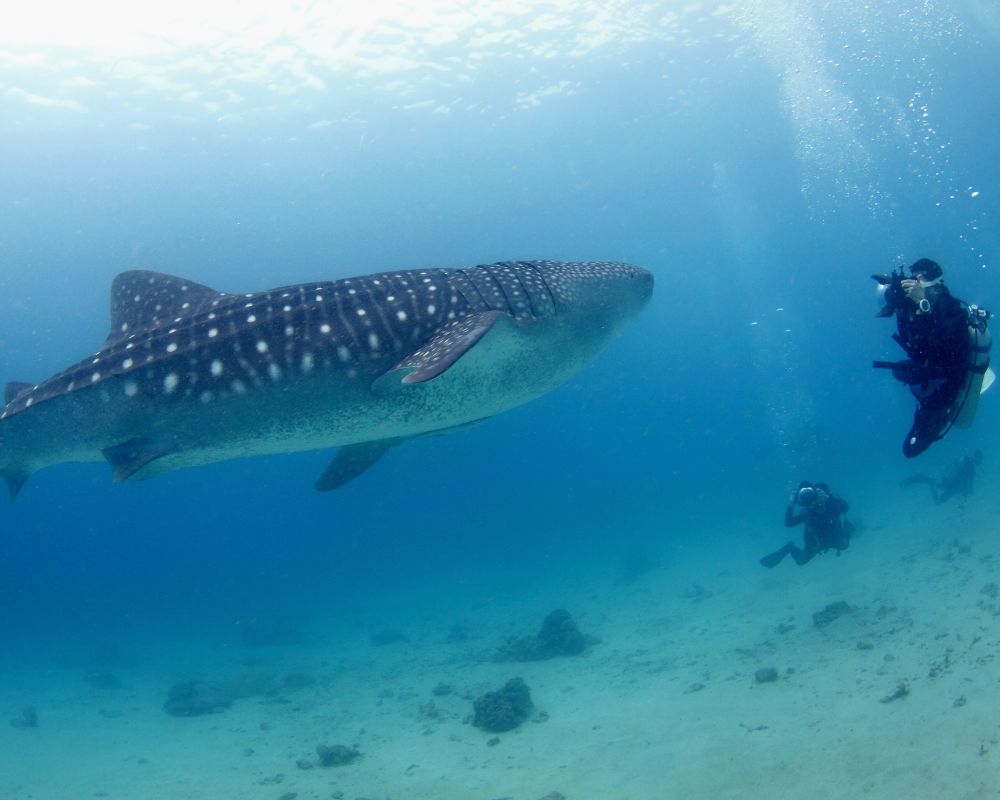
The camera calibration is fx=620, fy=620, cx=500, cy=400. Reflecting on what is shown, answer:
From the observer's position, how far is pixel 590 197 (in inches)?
2800

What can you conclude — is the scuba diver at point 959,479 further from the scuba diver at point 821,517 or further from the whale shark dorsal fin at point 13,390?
the whale shark dorsal fin at point 13,390

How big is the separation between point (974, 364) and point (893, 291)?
1.02 m

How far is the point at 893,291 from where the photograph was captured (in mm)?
6238

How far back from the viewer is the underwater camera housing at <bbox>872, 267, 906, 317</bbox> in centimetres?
620

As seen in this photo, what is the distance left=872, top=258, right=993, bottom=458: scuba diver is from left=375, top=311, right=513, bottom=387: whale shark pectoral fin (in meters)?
3.82

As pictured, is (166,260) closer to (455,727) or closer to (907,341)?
(455,727)

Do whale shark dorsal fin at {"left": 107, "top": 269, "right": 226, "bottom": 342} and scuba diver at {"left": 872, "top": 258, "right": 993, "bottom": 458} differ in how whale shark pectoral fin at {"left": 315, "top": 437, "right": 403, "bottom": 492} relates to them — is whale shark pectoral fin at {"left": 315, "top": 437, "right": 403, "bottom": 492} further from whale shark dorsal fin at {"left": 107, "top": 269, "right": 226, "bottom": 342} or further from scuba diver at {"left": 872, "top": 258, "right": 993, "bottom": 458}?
scuba diver at {"left": 872, "top": 258, "right": 993, "bottom": 458}

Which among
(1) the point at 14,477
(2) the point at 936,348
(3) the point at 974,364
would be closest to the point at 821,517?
(3) the point at 974,364

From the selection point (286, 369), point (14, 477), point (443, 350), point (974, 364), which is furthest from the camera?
point (14, 477)

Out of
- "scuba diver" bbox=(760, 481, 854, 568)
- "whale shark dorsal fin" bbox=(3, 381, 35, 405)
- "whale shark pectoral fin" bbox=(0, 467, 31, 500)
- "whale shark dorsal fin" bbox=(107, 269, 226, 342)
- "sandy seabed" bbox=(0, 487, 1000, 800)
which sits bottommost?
"sandy seabed" bbox=(0, 487, 1000, 800)

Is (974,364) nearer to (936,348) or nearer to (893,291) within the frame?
(936,348)

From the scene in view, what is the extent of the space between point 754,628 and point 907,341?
436 inches

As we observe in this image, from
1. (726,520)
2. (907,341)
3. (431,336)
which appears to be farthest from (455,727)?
(726,520)

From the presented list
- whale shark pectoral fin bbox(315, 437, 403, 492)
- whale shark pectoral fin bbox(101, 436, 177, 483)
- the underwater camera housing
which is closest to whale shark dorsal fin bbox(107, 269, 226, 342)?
whale shark pectoral fin bbox(101, 436, 177, 483)
